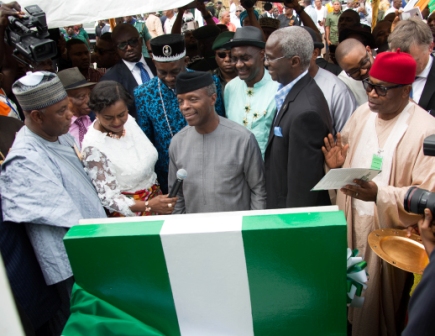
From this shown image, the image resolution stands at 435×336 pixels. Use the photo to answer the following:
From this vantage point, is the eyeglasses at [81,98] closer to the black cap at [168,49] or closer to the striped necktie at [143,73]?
the black cap at [168,49]

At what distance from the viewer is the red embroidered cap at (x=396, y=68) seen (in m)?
2.41

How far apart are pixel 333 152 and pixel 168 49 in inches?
67.7

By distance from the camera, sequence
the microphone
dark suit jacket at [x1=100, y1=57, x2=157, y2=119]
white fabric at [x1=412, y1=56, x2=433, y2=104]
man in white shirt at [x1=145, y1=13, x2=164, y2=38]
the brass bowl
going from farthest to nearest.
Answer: man in white shirt at [x1=145, y1=13, x2=164, y2=38], dark suit jacket at [x1=100, y1=57, x2=157, y2=119], white fabric at [x1=412, y1=56, x2=433, y2=104], the microphone, the brass bowl

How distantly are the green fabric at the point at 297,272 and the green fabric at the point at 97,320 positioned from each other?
0.48 metres

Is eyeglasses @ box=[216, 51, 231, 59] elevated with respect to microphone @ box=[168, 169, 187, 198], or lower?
elevated

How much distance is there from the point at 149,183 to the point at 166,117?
2.64ft

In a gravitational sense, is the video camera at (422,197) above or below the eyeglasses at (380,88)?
below

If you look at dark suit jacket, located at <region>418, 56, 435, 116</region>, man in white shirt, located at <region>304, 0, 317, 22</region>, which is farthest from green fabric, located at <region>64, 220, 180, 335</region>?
man in white shirt, located at <region>304, 0, 317, 22</region>

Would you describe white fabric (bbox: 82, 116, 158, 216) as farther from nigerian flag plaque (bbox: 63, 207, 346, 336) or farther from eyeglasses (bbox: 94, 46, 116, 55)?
eyeglasses (bbox: 94, 46, 116, 55)

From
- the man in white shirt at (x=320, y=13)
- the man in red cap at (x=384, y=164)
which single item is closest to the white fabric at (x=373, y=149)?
the man in red cap at (x=384, y=164)

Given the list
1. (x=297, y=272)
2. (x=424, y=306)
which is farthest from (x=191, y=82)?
(x=424, y=306)

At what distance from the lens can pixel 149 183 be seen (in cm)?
301

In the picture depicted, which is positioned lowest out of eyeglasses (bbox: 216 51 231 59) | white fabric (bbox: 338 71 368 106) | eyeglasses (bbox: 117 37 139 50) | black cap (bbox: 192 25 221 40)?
white fabric (bbox: 338 71 368 106)

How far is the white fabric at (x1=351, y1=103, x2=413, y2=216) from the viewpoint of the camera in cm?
249
